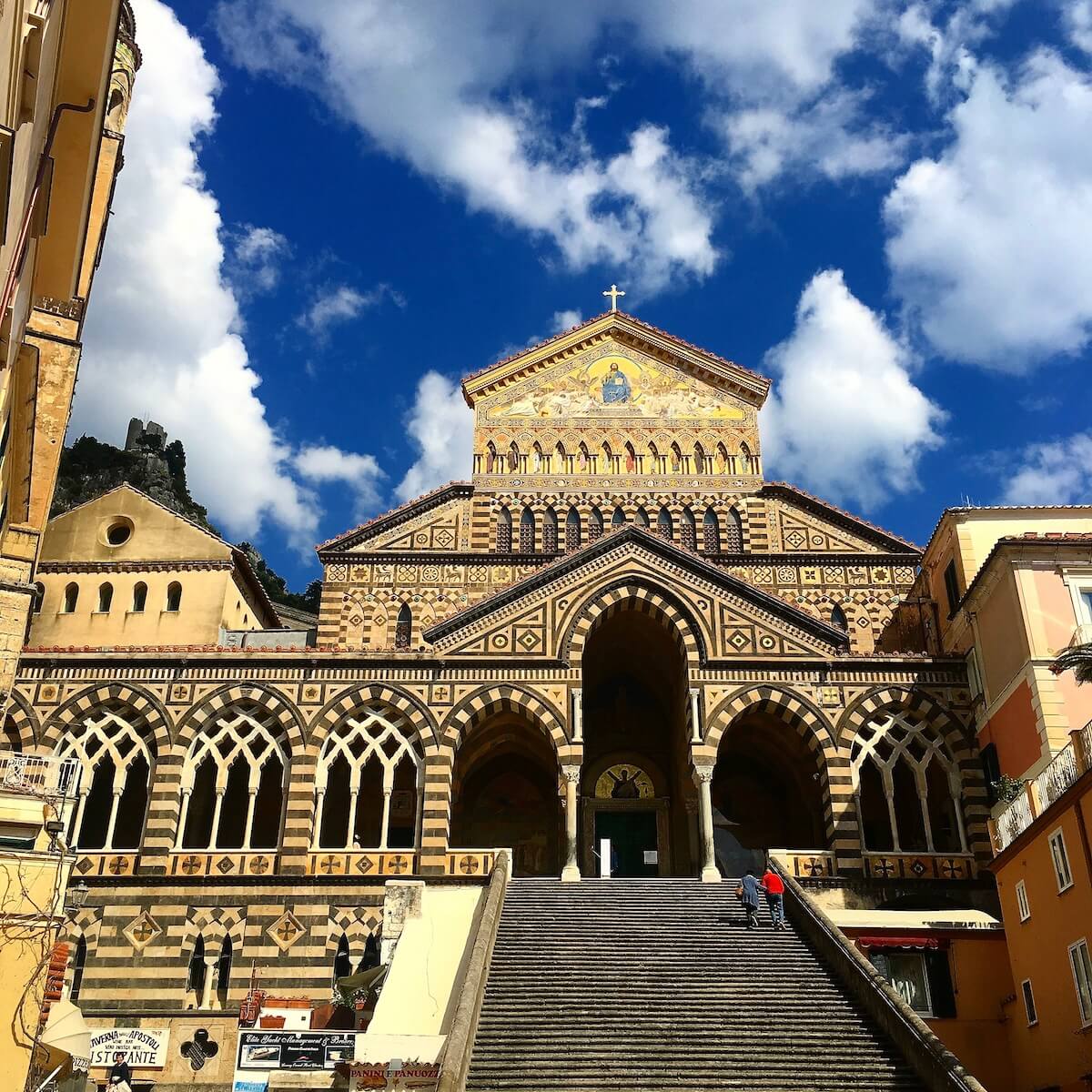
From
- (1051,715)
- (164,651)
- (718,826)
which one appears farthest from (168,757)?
(1051,715)

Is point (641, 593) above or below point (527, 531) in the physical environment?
below

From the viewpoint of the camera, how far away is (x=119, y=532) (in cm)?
3466

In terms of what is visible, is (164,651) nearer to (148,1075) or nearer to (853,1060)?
(148,1075)

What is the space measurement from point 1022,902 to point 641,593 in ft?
39.6

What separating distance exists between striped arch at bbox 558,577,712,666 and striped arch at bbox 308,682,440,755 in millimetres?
3804

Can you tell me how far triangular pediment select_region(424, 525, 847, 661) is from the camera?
2922 cm

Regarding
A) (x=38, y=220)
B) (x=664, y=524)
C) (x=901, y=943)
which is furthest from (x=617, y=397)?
(x=38, y=220)

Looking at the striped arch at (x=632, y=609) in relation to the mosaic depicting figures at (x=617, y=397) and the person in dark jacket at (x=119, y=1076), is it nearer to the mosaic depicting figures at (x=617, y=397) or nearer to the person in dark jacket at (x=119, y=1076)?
the mosaic depicting figures at (x=617, y=397)

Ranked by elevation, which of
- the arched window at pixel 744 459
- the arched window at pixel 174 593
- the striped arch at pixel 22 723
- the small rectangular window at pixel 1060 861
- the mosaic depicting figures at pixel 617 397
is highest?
the mosaic depicting figures at pixel 617 397

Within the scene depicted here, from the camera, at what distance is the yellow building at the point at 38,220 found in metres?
8.73

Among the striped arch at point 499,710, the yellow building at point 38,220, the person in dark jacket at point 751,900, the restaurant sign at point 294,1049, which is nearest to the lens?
the yellow building at point 38,220

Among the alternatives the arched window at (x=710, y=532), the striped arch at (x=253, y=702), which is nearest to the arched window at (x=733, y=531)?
the arched window at (x=710, y=532)

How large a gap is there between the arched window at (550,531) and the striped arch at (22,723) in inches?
645

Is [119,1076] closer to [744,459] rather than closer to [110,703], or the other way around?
[110,703]
